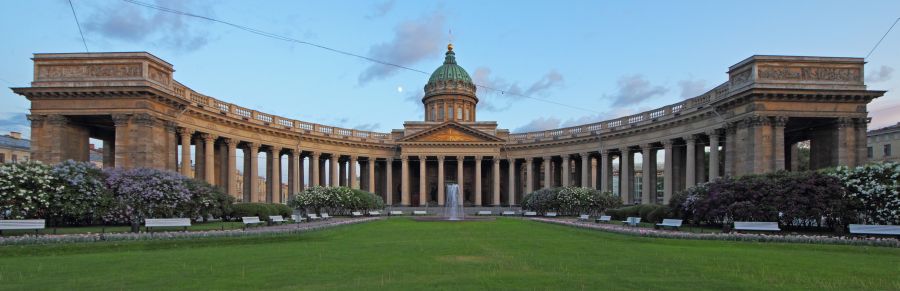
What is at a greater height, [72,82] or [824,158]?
[72,82]

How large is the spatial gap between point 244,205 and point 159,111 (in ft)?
27.0

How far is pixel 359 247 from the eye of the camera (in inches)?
739

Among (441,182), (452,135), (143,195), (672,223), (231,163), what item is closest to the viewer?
(143,195)

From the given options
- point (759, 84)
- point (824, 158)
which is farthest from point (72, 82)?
point (824, 158)

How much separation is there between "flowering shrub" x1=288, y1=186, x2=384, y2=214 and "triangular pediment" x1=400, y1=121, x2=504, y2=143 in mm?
19577

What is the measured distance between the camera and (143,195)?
25766mm

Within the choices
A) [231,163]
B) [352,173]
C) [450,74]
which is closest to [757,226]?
[231,163]

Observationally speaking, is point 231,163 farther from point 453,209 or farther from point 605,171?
point 605,171

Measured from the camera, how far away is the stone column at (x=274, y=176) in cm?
5141

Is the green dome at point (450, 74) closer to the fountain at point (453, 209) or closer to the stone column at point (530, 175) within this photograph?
the stone column at point (530, 175)

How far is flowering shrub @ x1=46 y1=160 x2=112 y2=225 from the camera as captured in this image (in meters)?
23.9

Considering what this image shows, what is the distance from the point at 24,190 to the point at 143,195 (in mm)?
4416

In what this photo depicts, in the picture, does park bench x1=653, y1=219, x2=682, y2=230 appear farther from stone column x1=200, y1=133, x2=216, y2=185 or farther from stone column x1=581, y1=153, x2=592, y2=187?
stone column x1=200, y1=133, x2=216, y2=185

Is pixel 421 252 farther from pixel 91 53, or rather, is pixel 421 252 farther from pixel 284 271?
pixel 91 53
